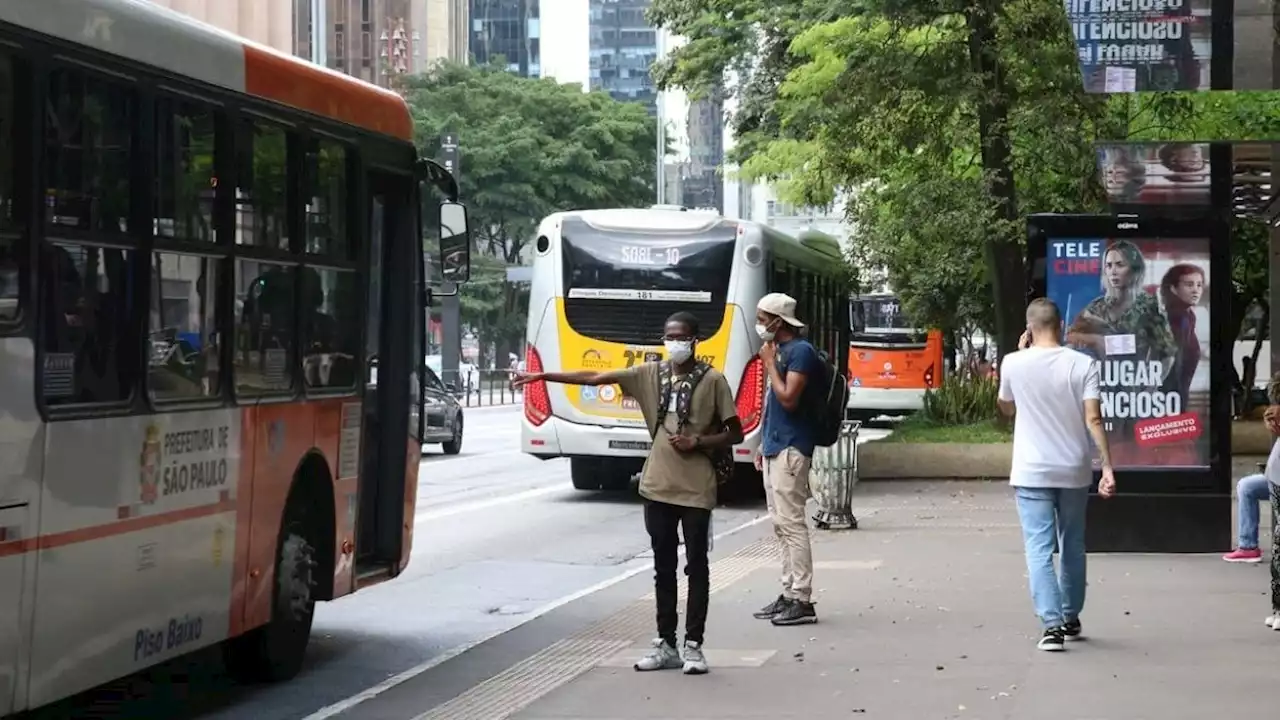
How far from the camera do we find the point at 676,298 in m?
22.4

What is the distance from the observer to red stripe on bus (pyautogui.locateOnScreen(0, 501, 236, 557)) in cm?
682

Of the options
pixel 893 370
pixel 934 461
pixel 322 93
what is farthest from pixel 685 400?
pixel 893 370

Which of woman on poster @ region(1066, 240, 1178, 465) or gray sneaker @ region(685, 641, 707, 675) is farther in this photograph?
woman on poster @ region(1066, 240, 1178, 465)

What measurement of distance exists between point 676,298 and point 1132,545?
8.01 meters

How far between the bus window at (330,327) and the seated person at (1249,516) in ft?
23.3

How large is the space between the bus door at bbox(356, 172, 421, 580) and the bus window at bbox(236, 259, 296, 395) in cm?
161

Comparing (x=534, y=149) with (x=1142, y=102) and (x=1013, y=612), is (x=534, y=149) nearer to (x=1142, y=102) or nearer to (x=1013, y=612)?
(x=1142, y=102)

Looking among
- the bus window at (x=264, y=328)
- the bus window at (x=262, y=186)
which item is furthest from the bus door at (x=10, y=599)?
the bus window at (x=262, y=186)

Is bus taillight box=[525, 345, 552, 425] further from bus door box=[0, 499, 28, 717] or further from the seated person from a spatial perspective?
bus door box=[0, 499, 28, 717]

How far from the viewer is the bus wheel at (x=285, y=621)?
385 inches

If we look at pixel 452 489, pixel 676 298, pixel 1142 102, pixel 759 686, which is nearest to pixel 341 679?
pixel 759 686

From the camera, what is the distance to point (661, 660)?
10.1 metres

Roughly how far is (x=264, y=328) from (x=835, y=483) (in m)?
10.3

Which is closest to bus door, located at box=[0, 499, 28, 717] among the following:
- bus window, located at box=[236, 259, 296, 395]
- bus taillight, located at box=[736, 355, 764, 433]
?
bus window, located at box=[236, 259, 296, 395]
